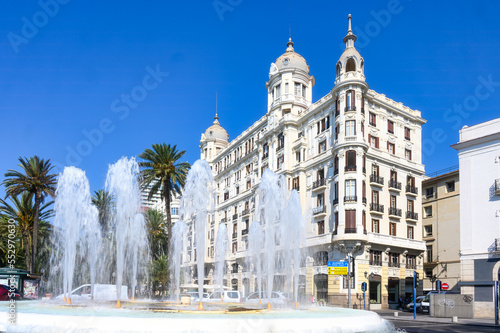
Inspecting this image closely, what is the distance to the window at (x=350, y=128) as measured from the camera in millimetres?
49750

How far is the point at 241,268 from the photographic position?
6775cm

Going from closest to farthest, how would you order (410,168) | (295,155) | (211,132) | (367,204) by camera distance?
1. (367,204)
2. (410,168)
3. (295,155)
4. (211,132)

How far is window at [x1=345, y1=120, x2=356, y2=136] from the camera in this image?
49750 millimetres

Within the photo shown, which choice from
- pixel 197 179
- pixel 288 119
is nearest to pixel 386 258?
pixel 288 119

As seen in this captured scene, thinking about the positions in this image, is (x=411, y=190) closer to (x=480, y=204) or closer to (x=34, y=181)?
(x=480, y=204)

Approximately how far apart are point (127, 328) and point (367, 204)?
136 feet

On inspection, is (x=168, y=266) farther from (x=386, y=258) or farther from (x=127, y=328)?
(x=127, y=328)

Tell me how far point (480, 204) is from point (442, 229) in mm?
19928

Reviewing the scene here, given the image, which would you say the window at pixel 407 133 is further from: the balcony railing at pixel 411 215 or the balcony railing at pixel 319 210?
the balcony railing at pixel 319 210

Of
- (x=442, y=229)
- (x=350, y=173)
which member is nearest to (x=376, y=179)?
(x=350, y=173)

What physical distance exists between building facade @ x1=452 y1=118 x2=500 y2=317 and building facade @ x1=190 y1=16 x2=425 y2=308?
37.5ft

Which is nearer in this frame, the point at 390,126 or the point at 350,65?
the point at 350,65

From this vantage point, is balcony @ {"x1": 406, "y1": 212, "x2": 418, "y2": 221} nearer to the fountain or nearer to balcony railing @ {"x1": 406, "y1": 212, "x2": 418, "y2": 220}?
balcony railing @ {"x1": 406, "y1": 212, "x2": 418, "y2": 220}

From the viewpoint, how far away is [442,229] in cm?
5631
